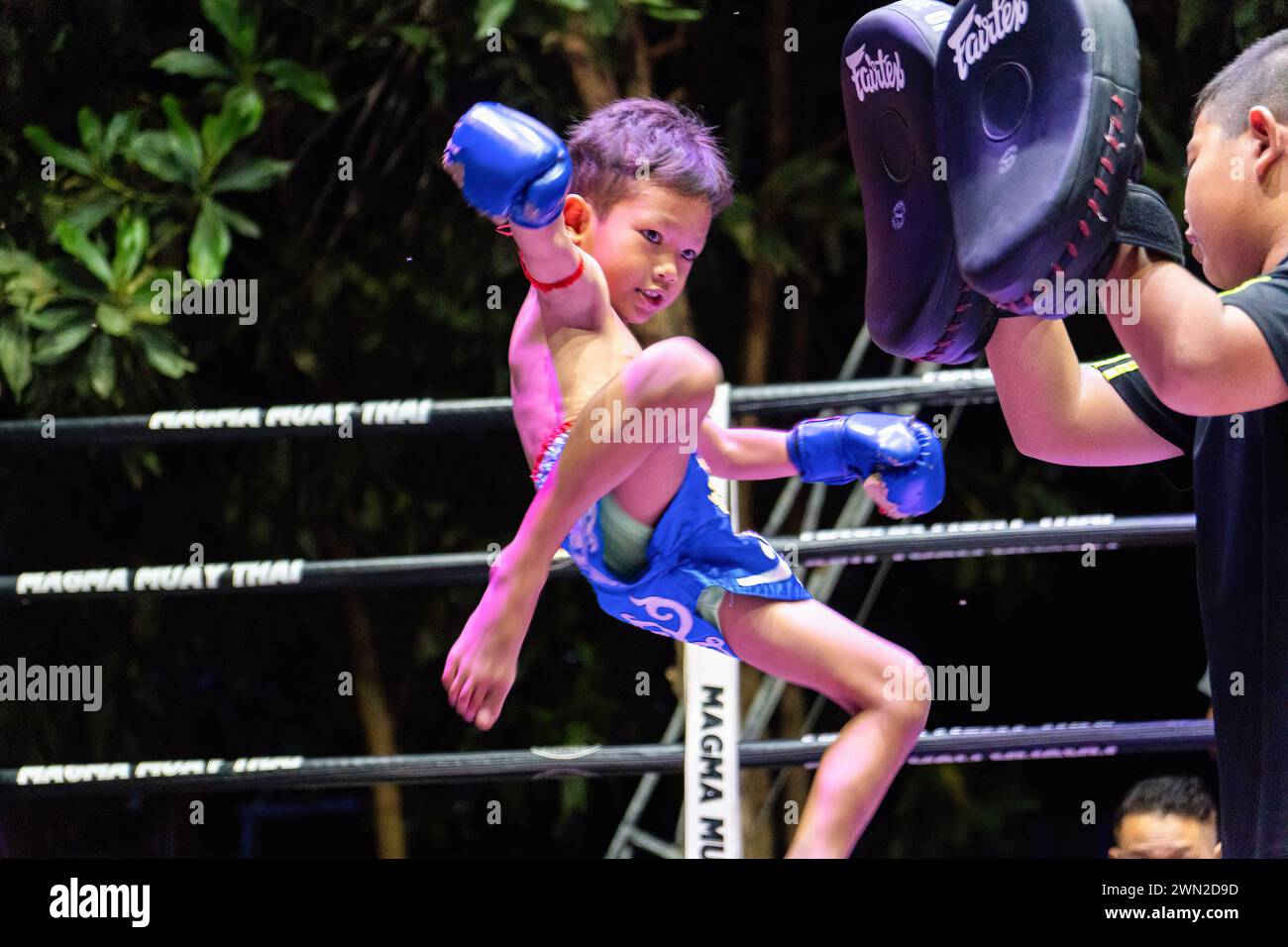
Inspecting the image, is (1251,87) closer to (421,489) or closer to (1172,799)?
(1172,799)

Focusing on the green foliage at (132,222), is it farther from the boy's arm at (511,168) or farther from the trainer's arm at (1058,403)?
the trainer's arm at (1058,403)

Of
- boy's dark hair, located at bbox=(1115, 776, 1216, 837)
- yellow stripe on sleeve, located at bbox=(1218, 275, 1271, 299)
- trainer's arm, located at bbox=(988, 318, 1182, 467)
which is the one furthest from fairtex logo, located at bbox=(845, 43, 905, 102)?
boy's dark hair, located at bbox=(1115, 776, 1216, 837)

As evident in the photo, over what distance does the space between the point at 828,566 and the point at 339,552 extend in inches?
36.2

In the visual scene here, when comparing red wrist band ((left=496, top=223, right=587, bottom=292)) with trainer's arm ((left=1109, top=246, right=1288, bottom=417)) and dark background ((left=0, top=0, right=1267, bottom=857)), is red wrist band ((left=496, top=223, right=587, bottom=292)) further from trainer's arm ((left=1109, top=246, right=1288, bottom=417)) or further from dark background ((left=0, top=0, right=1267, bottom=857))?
dark background ((left=0, top=0, right=1267, bottom=857))

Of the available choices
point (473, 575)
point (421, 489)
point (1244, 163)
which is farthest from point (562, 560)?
point (1244, 163)

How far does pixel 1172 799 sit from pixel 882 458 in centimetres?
73

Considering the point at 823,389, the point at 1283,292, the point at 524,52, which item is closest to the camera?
the point at 1283,292

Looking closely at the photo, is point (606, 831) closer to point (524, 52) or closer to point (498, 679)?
point (524, 52)

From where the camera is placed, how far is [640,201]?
147 cm

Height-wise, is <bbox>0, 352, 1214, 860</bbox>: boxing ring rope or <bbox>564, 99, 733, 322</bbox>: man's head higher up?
<bbox>564, 99, 733, 322</bbox>: man's head

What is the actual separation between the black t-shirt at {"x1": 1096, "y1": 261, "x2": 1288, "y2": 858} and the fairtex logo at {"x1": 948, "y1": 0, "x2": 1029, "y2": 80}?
264mm

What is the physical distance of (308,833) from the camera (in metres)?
3.01

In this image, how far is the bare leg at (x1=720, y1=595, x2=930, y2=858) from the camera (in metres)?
1.30
